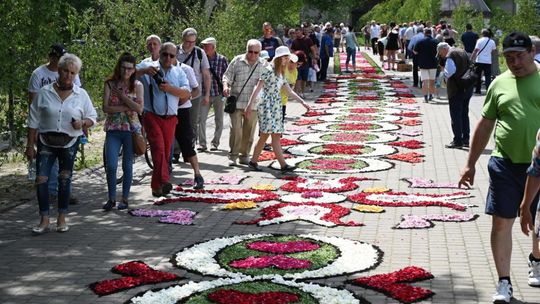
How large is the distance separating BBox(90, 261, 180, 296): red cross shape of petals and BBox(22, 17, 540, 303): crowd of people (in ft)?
6.35

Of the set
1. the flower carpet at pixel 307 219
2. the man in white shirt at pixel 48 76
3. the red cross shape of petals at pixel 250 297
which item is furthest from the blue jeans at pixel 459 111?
the red cross shape of petals at pixel 250 297

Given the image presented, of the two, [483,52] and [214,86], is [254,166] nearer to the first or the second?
[214,86]

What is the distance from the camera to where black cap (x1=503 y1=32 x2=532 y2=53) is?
6.94m

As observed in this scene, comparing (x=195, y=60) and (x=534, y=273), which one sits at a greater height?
(x=195, y=60)

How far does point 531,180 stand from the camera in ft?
21.7

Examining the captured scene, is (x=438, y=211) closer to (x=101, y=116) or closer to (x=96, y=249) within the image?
(x=96, y=249)

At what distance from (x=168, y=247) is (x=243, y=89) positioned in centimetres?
614

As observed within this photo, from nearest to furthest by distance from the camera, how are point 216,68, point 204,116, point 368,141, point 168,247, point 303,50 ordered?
point 168,247
point 204,116
point 216,68
point 368,141
point 303,50

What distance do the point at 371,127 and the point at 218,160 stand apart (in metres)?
5.76

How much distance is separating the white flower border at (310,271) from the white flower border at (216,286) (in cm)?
23

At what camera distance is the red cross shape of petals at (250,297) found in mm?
7012

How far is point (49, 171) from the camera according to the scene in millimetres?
9703

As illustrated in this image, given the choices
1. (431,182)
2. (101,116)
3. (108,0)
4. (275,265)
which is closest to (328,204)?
(431,182)

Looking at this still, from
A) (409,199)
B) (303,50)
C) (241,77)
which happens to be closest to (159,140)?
(409,199)
